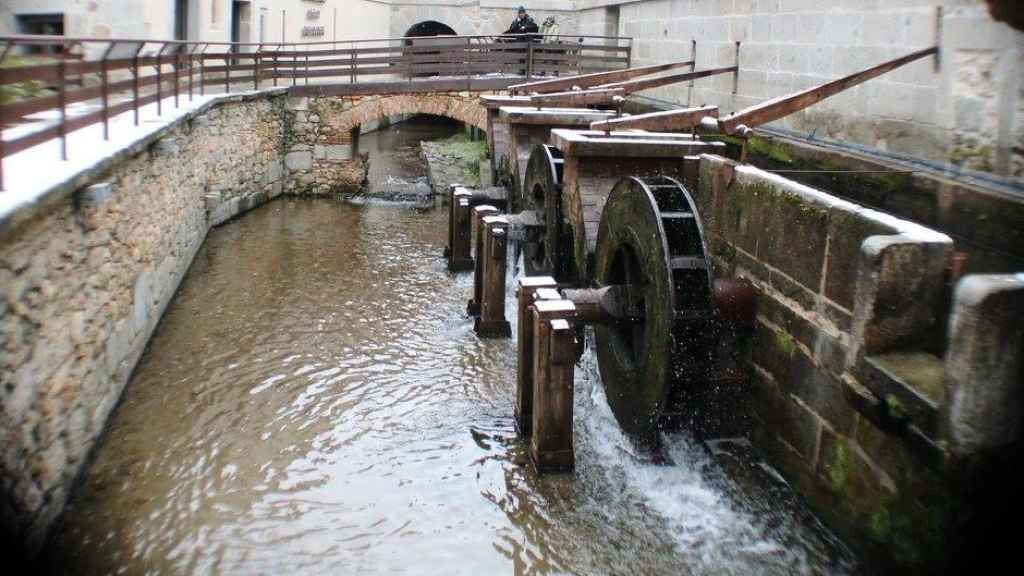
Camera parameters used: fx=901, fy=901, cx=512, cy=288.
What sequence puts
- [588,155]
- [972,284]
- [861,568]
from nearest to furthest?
[972,284], [861,568], [588,155]

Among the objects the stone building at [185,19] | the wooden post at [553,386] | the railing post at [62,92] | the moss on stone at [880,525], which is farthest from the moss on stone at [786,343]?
the stone building at [185,19]

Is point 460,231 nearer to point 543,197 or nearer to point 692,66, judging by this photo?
point 543,197

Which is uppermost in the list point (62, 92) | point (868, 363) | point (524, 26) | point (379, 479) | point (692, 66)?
point (524, 26)

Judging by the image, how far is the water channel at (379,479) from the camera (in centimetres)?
458

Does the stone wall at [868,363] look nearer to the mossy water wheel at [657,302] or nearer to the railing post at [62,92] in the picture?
the mossy water wheel at [657,302]

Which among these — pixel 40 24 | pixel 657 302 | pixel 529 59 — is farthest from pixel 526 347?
pixel 529 59

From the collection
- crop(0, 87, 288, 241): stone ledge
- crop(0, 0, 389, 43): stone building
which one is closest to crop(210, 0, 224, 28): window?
crop(0, 0, 389, 43): stone building

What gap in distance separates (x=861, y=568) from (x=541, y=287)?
7.81 feet

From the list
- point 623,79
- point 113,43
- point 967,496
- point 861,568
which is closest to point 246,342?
point 113,43

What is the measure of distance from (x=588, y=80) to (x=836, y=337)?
8278 mm

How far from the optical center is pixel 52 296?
15.8 ft

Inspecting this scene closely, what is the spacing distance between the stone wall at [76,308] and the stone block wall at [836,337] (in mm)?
3775

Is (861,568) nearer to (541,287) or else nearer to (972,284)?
(972,284)

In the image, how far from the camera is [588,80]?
12.1 metres
